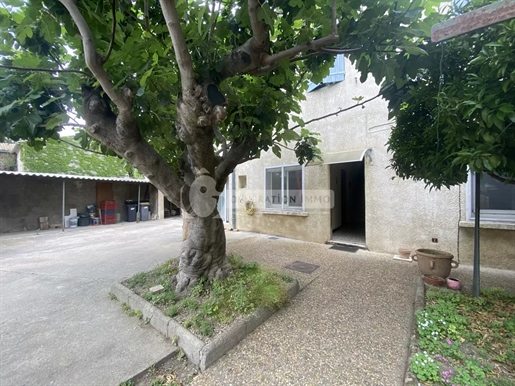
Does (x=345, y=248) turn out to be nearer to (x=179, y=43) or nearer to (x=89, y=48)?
(x=179, y=43)

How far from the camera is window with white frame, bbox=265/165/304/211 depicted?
822 centimetres

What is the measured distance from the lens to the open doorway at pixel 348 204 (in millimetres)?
7933

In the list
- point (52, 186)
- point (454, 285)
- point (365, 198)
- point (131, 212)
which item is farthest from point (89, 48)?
point (131, 212)

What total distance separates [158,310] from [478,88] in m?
4.66

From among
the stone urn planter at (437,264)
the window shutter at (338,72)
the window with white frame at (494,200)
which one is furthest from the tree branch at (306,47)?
the window shutter at (338,72)

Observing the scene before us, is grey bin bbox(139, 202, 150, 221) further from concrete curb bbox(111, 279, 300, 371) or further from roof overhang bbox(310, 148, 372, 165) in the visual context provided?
concrete curb bbox(111, 279, 300, 371)

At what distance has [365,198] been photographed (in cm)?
650

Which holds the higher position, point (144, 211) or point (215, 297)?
point (144, 211)

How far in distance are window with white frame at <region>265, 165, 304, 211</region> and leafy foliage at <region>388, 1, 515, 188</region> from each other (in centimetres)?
453

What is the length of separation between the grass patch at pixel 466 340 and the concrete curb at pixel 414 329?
5cm

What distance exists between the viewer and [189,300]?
3.41 meters

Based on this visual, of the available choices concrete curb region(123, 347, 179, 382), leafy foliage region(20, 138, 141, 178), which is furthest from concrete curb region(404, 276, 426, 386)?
leafy foliage region(20, 138, 141, 178)

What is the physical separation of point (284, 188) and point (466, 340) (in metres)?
6.42

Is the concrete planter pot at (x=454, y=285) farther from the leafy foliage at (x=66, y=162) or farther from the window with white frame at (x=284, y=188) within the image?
the leafy foliage at (x=66, y=162)
